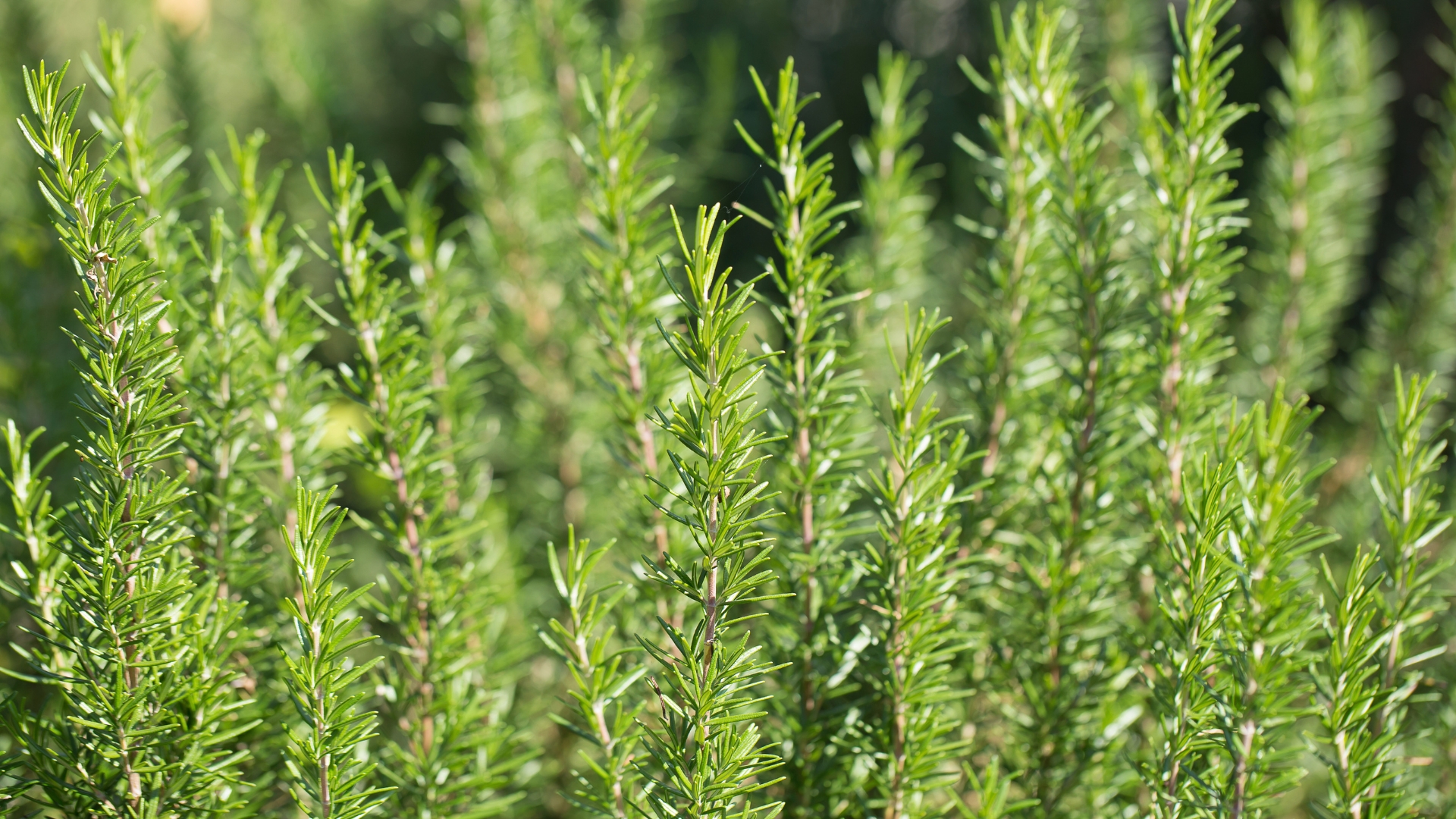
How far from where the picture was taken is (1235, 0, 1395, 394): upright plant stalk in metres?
0.74

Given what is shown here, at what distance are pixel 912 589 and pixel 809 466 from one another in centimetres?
8

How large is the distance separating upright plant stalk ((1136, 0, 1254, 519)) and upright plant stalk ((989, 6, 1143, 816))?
0.02 m

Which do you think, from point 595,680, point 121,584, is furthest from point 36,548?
point 595,680

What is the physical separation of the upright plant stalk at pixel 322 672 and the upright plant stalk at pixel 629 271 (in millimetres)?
163

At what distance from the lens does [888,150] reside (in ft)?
2.06

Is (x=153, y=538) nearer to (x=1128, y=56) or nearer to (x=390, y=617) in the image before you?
(x=390, y=617)

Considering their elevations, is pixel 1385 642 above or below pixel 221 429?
above

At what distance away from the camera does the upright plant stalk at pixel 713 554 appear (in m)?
0.36

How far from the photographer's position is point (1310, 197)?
2.49 ft

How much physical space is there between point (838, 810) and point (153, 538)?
0.37m

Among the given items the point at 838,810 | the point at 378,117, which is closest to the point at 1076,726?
the point at 838,810

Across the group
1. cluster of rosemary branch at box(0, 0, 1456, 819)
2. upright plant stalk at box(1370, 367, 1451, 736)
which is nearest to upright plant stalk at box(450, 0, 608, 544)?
cluster of rosemary branch at box(0, 0, 1456, 819)

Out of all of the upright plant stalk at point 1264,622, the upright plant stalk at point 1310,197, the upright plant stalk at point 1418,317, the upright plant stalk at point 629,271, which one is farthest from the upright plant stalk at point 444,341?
the upright plant stalk at point 1418,317

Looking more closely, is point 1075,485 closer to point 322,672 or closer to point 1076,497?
point 1076,497
